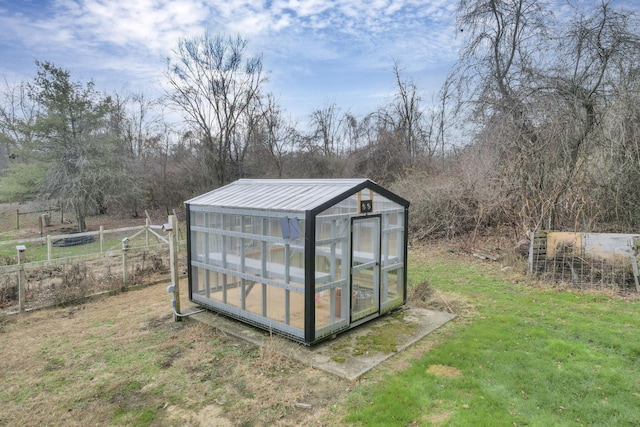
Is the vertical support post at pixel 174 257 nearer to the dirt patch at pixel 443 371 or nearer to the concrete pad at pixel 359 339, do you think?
the concrete pad at pixel 359 339

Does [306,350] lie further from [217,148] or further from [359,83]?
[217,148]

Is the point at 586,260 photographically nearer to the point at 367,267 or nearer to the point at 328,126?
the point at 367,267

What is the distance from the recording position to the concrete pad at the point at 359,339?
13.8 ft

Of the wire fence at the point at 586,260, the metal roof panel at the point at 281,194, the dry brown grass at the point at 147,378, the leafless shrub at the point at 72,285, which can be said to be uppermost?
the metal roof panel at the point at 281,194

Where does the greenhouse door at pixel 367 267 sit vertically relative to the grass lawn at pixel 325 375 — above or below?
above

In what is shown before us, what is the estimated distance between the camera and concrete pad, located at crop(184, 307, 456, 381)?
422cm

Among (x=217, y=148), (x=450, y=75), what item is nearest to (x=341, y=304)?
(x=450, y=75)

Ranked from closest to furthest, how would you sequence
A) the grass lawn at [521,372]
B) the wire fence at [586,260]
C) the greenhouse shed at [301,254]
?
the grass lawn at [521,372] < the greenhouse shed at [301,254] < the wire fence at [586,260]

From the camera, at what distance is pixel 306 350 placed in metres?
4.55

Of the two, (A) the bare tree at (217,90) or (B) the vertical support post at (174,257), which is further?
(A) the bare tree at (217,90)

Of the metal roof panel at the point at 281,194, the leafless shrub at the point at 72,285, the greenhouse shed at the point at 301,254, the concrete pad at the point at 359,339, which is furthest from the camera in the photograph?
the leafless shrub at the point at 72,285

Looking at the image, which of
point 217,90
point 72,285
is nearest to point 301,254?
point 72,285

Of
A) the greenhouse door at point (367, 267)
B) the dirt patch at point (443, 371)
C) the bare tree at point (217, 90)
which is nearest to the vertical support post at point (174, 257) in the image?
the greenhouse door at point (367, 267)

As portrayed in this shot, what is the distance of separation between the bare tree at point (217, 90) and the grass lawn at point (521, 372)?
17619 millimetres
